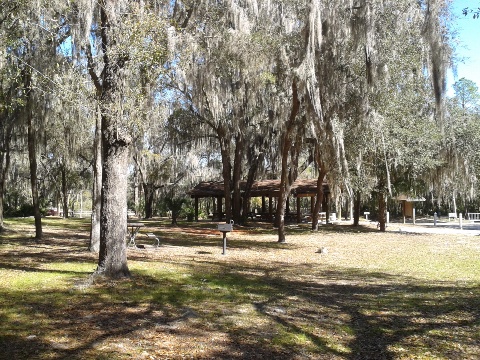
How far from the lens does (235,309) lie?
5.55 m

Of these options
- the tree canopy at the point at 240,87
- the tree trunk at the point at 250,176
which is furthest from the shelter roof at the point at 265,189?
the tree canopy at the point at 240,87

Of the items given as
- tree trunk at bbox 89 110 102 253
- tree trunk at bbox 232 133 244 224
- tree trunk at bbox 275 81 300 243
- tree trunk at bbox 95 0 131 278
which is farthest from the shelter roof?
tree trunk at bbox 95 0 131 278

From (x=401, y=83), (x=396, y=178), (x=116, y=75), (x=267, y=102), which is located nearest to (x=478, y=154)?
(x=396, y=178)

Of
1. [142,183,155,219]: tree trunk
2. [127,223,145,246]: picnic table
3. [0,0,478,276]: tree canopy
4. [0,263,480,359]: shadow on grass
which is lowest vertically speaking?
[0,263,480,359]: shadow on grass

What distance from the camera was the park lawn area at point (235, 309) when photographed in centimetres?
410

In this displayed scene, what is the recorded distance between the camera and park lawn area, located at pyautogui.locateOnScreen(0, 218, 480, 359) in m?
4.10

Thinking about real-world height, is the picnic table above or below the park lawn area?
above

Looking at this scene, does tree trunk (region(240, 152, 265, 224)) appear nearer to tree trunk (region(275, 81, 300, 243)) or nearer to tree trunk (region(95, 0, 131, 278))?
tree trunk (region(275, 81, 300, 243))

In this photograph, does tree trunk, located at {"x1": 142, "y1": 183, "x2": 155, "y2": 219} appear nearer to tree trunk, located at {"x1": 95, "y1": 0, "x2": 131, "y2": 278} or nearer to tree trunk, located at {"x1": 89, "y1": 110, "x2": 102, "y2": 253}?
tree trunk, located at {"x1": 89, "y1": 110, "x2": 102, "y2": 253}

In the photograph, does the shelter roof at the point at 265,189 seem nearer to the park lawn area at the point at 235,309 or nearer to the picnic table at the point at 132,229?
the picnic table at the point at 132,229

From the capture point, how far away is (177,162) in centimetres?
3250

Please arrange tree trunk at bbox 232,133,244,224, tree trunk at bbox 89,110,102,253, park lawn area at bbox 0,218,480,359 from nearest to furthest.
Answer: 1. park lawn area at bbox 0,218,480,359
2. tree trunk at bbox 89,110,102,253
3. tree trunk at bbox 232,133,244,224

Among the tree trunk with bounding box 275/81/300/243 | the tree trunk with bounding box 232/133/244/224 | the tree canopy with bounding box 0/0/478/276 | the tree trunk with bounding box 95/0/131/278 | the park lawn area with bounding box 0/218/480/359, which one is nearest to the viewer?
the park lawn area with bounding box 0/218/480/359

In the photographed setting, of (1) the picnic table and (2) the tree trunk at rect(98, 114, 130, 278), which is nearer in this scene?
(2) the tree trunk at rect(98, 114, 130, 278)
